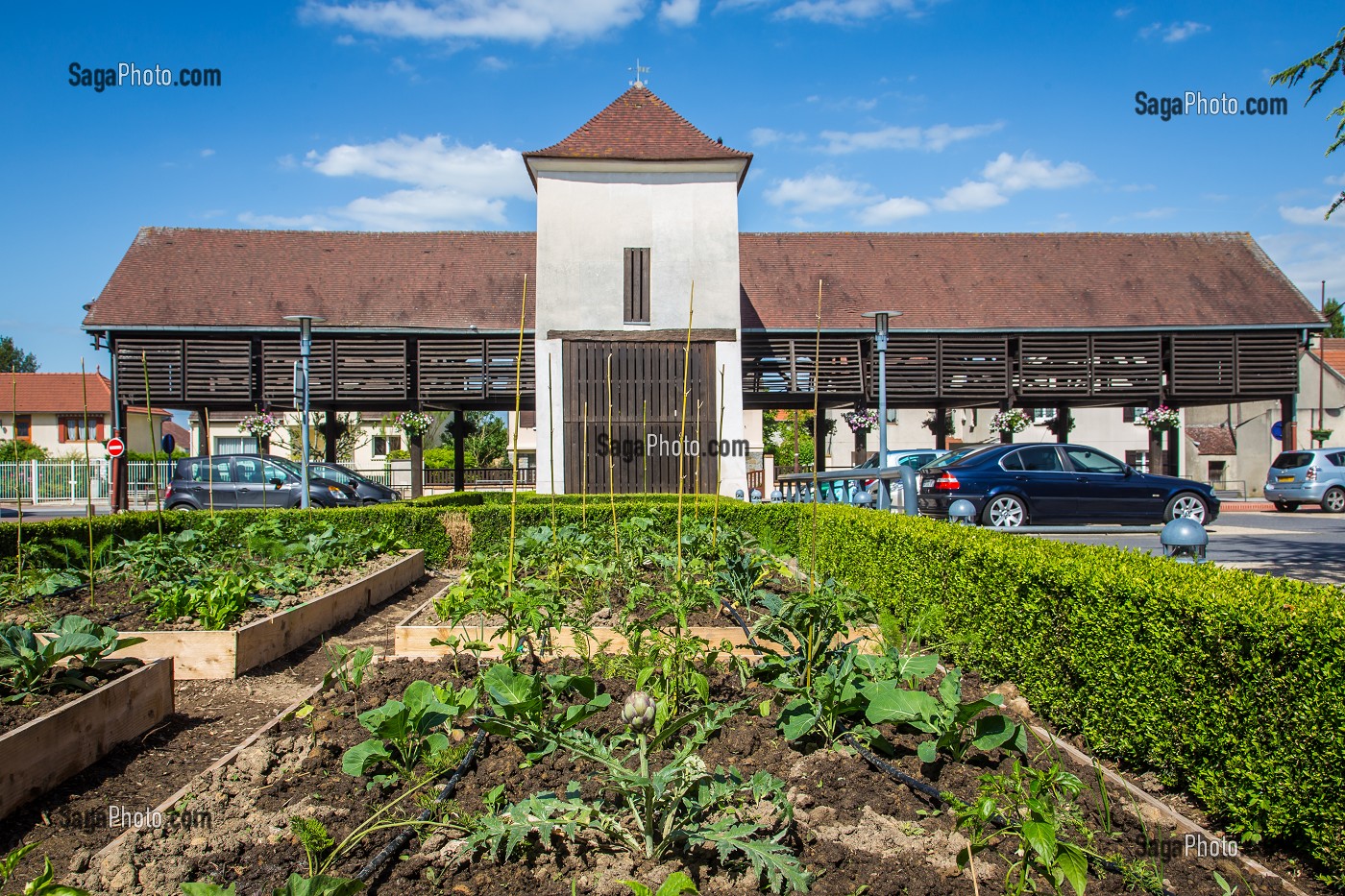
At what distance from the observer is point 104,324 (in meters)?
22.3

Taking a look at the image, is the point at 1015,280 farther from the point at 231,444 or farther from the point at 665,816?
the point at 231,444

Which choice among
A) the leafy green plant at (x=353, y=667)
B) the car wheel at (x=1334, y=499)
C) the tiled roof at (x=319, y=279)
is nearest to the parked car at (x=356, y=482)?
the tiled roof at (x=319, y=279)

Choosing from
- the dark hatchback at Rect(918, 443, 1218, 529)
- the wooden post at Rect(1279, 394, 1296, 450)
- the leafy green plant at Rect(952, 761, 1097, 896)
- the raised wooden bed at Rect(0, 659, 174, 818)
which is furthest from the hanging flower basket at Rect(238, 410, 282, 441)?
the wooden post at Rect(1279, 394, 1296, 450)

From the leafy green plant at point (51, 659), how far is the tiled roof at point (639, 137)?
14753mm

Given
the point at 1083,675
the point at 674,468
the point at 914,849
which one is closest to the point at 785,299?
the point at 674,468

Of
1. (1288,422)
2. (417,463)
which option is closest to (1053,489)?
(417,463)

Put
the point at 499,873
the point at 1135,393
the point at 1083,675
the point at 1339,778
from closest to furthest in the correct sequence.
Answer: the point at 499,873 < the point at 1339,778 < the point at 1083,675 < the point at 1135,393

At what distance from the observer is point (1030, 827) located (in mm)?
2520

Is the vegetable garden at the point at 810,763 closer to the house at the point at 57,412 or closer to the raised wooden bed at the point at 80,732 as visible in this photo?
the raised wooden bed at the point at 80,732

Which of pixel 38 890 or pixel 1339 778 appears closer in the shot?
pixel 38 890

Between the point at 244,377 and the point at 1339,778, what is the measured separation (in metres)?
24.0

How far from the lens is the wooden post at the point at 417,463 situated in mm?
23531

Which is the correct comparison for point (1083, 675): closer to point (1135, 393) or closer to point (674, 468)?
point (674, 468)

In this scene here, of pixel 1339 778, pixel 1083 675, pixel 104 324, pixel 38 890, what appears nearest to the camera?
pixel 38 890
